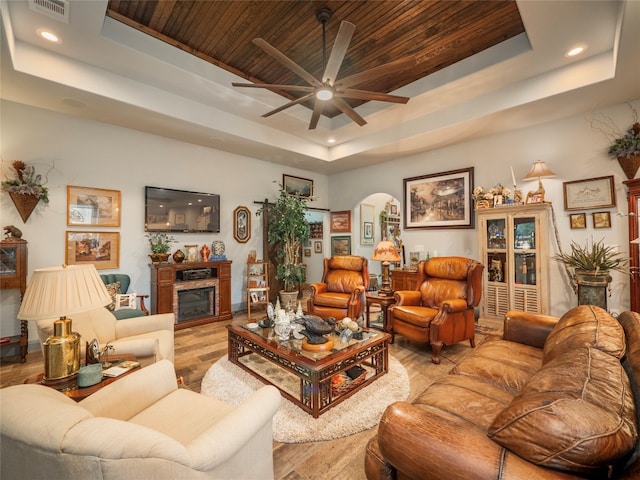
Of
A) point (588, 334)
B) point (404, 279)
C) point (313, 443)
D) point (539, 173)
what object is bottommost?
point (313, 443)

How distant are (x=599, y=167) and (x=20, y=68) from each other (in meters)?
6.67

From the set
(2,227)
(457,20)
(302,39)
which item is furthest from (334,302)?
(2,227)

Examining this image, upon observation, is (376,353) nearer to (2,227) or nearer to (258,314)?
A: (258,314)

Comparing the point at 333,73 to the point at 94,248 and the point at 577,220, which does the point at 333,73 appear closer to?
the point at 577,220

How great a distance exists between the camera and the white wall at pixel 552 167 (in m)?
3.50

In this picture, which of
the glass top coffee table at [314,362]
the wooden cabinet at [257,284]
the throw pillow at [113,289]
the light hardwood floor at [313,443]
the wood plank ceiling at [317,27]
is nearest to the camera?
the light hardwood floor at [313,443]

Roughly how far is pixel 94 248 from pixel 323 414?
3849 mm

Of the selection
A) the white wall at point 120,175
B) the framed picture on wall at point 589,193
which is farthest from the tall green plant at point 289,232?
the framed picture on wall at point 589,193

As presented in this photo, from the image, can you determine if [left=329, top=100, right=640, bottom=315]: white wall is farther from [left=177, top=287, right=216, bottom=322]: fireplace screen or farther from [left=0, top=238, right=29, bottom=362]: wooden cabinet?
[left=0, top=238, right=29, bottom=362]: wooden cabinet

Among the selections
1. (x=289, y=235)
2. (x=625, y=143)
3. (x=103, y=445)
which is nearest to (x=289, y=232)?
(x=289, y=235)

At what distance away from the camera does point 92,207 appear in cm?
389

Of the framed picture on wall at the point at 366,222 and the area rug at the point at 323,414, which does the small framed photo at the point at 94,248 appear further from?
the framed picture on wall at the point at 366,222

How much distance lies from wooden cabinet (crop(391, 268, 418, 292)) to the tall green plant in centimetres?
178

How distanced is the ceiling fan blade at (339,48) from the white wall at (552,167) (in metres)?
3.17
